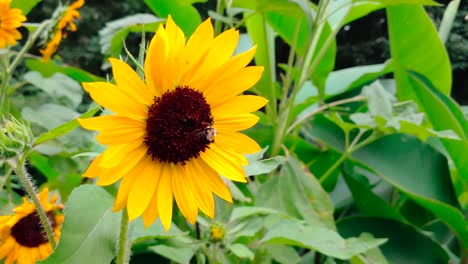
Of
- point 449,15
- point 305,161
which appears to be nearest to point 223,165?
point 305,161

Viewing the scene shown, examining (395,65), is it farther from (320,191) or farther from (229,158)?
(229,158)

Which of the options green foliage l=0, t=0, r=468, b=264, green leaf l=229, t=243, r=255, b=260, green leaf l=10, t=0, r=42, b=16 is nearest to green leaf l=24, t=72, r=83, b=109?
green foliage l=0, t=0, r=468, b=264

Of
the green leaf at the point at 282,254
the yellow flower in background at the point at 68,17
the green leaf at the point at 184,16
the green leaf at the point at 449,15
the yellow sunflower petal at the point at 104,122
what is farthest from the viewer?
the green leaf at the point at 449,15

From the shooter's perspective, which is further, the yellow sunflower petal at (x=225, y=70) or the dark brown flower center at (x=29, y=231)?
the dark brown flower center at (x=29, y=231)

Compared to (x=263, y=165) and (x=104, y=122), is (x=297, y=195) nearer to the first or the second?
(x=263, y=165)

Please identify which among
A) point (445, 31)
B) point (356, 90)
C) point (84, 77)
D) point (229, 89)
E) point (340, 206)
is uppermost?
point (229, 89)

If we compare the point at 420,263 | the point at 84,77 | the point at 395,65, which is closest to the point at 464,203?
the point at 420,263

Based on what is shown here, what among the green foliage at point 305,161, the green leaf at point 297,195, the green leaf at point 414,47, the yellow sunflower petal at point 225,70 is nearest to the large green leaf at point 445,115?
Result: the green foliage at point 305,161

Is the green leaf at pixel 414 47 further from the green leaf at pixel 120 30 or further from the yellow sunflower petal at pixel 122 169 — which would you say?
the yellow sunflower petal at pixel 122 169

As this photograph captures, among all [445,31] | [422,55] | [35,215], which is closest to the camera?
[35,215]
